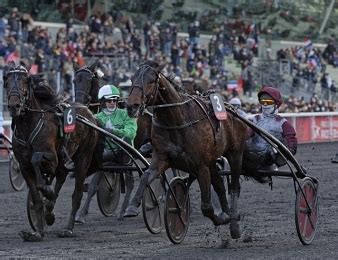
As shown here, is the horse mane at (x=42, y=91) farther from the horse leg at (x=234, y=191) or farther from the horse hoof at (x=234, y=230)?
the horse hoof at (x=234, y=230)

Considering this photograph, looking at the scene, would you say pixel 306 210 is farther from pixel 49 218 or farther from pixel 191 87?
pixel 191 87

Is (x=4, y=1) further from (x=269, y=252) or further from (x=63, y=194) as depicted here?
(x=269, y=252)

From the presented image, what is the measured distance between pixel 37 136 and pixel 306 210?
2.52 m

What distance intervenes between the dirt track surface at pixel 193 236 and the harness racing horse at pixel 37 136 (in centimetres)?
38

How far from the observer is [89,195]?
1102cm

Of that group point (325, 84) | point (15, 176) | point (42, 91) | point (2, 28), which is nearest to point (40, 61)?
point (2, 28)

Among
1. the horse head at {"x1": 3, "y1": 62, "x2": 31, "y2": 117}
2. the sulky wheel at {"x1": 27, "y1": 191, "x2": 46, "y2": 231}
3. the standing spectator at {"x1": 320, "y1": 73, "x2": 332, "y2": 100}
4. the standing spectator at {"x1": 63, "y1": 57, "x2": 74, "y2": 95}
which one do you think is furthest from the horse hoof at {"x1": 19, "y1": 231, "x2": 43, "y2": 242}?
the standing spectator at {"x1": 320, "y1": 73, "x2": 332, "y2": 100}

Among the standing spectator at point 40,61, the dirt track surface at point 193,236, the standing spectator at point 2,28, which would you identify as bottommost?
the dirt track surface at point 193,236

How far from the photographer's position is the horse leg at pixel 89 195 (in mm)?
10828

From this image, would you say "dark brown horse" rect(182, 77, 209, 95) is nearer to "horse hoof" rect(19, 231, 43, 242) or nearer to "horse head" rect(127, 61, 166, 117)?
"horse head" rect(127, 61, 166, 117)

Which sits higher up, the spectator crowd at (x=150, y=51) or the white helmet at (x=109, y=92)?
the spectator crowd at (x=150, y=51)

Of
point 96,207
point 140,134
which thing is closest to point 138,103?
point 140,134

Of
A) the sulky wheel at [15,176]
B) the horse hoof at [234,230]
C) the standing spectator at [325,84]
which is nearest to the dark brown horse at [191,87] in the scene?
the horse hoof at [234,230]

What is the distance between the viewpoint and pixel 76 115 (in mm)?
9883
